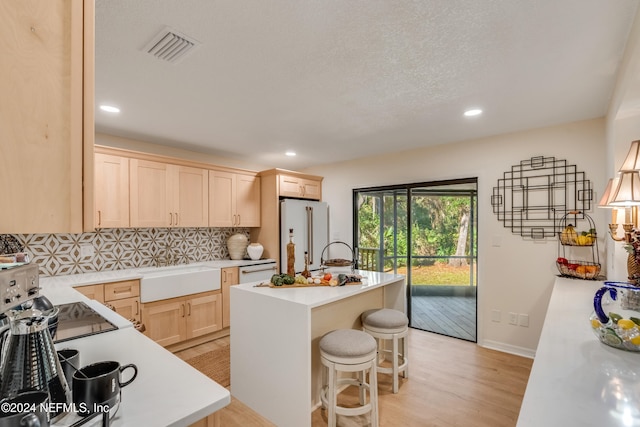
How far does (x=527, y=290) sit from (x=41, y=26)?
4011 millimetres

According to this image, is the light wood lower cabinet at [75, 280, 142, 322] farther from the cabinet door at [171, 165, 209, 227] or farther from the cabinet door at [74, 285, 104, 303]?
the cabinet door at [171, 165, 209, 227]

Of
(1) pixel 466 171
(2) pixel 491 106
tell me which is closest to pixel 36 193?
(2) pixel 491 106

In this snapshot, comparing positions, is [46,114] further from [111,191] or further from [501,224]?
[501,224]

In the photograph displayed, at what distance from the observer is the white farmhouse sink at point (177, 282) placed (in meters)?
3.16

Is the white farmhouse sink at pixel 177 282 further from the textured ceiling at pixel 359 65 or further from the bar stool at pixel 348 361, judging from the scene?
the bar stool at pixel 348 361

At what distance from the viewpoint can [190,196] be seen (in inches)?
150

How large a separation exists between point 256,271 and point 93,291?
1822mm

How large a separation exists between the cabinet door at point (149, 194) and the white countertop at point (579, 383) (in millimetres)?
3664

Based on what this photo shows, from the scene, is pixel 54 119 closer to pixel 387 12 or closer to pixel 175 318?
pixel 387 12

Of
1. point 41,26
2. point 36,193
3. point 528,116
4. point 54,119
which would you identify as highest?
point 528,116

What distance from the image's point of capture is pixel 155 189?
3.52m

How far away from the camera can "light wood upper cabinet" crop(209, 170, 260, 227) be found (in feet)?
13.3

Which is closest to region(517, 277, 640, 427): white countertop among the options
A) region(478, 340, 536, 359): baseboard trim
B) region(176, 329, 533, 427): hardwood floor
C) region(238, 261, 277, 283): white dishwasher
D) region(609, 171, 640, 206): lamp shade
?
region(609, 171, 640, 206): lamp shade

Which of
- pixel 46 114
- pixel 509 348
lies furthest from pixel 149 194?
pixel 509 348
